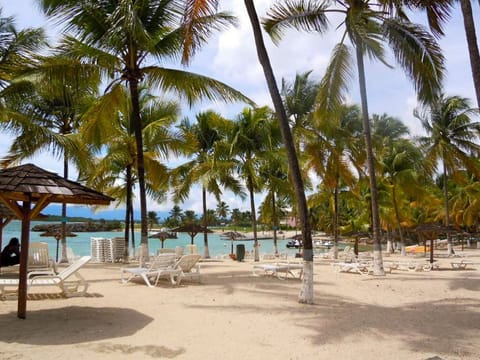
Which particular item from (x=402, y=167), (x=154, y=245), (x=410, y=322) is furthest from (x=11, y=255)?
(x=154, y=245)

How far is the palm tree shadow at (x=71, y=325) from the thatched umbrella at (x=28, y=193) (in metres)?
0.38

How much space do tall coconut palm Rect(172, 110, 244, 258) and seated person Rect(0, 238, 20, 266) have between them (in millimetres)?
9952

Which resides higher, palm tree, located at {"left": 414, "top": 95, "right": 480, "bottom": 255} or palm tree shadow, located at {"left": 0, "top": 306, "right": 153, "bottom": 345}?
palm tree, located at {"left": 414, "top": 95, "right": 480, "bottom": 255}

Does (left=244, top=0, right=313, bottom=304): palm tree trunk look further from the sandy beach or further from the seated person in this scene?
the seated person

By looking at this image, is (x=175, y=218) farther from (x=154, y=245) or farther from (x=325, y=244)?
(x=325, y=244)

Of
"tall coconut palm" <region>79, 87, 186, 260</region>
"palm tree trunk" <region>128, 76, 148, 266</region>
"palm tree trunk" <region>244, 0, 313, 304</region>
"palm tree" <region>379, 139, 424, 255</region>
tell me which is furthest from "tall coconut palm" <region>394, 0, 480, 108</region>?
"palm tree" <region>379, 139, 424, 255</region>

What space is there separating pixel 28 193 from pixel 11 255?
659cm

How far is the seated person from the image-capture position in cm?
1152

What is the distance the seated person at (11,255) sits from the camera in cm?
1152

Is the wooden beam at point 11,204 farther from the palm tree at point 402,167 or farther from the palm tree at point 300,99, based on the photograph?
the palm tree at point 402,167

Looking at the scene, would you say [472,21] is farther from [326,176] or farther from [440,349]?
[326,176]

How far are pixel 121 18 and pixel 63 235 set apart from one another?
11.0 m

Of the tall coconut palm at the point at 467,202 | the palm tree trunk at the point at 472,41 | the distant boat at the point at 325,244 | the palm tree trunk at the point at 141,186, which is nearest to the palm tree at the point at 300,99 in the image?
the palm tree trunk at the point at 141,186

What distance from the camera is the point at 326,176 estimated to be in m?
22.7
